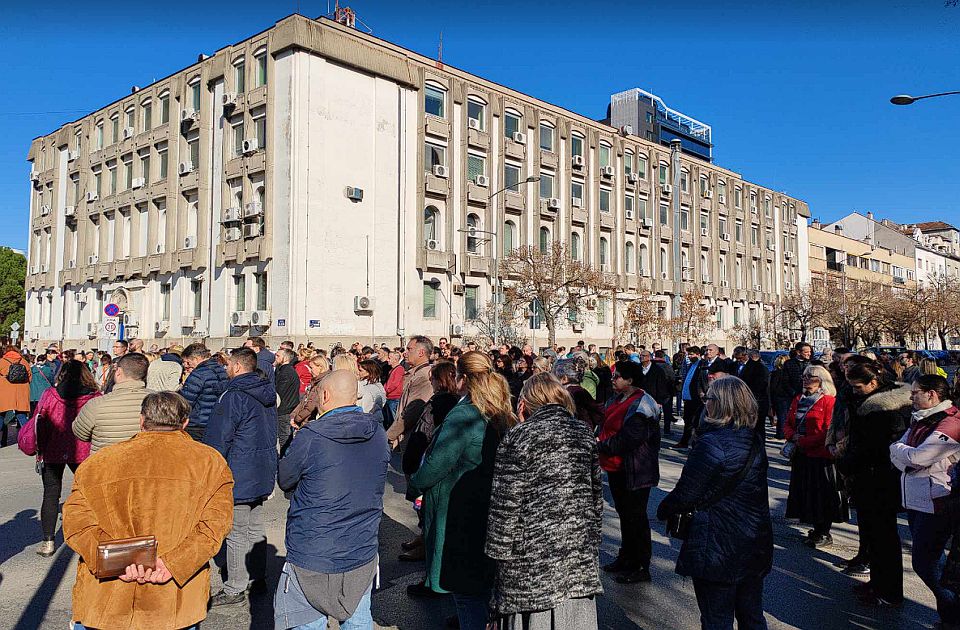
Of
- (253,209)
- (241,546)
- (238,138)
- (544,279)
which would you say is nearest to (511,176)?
(544,279)

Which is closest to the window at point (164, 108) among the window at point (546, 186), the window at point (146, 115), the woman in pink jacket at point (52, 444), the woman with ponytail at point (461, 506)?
the window at point (146, 115)

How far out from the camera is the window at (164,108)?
34.6 m

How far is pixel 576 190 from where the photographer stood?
132ft

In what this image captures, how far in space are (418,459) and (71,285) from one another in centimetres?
4184

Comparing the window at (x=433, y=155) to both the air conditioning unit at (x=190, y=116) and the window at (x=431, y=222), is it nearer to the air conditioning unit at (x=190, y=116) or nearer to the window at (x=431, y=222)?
the window at (x=431, y=222)

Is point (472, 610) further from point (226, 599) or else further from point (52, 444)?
point (52, 444)

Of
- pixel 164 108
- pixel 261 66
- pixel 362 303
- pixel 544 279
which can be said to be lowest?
pixel 362 303

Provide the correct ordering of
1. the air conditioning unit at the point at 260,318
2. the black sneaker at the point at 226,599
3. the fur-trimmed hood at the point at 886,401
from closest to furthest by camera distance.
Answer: the black sneaker at the point at 226,599 < the fur-trimmed hood at the point at 886,401 < the air conditioning unit at the point at 260,318

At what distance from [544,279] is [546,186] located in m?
7.13

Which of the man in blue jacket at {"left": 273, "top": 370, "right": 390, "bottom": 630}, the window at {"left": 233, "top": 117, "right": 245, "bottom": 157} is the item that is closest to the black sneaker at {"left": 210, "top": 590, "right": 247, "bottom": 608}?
the man in blue jacket at {"left": 273, "top": 370, "right": 390, "bottom": 630}

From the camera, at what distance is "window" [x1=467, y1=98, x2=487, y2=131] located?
114ft

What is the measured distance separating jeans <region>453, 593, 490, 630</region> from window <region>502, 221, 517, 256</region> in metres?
32.2

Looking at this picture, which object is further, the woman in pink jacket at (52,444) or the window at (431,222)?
the window at (431,222)

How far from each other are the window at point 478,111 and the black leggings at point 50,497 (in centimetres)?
3013
